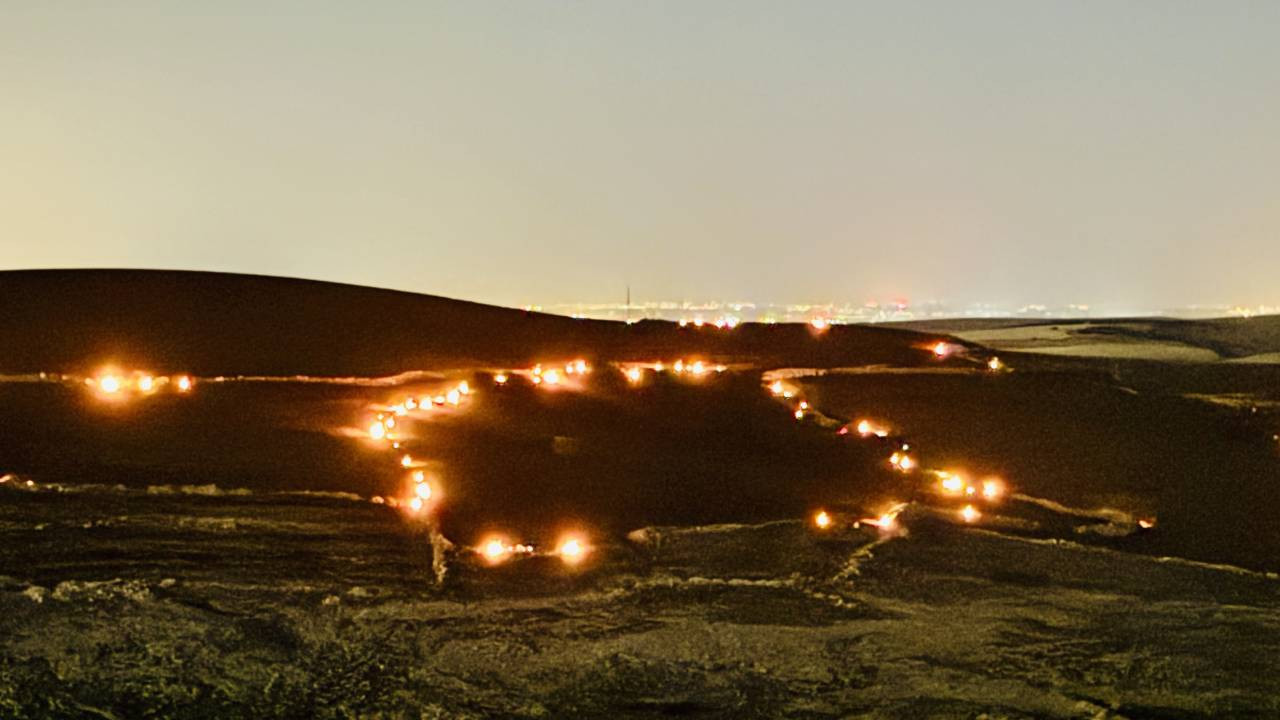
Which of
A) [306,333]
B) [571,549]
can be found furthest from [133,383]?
[571,549]

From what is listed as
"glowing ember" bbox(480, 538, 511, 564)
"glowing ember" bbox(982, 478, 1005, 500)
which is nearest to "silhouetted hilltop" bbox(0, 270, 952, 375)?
"glowing ember" bbox(982, 478, 1005, 500)

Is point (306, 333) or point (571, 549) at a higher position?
point (306, 333)

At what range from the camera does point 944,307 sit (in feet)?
148

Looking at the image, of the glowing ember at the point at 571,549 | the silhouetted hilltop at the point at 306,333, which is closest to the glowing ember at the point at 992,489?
the glowing ember at the point at 571,549

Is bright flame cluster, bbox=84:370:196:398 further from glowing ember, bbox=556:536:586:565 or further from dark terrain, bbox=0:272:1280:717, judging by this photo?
glowing ember, bbox=556:536:586:565

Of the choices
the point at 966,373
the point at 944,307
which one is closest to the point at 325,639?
the point at 966,373

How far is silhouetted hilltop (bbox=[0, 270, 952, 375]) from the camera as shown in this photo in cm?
1115

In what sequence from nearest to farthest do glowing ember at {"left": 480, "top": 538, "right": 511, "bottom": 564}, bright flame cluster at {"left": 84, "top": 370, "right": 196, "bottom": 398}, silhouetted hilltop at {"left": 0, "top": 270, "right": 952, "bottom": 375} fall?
glowing ember at {"left": 480, "top": 538, "right": 511, "bottom": 564} → bright flame cluster at {"left": 84, "top": 370, "right": 196, "bottom": 398} → silhouetted hilltop at {"left": 0, "top": 270, "right": 952, "bottom": 375}

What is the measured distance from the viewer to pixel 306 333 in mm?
12641

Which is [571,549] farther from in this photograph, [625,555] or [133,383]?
[133,383]

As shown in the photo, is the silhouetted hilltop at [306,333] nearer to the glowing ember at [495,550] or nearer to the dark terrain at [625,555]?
the dark terrain at [625,555]

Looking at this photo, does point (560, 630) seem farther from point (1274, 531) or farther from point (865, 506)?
point (1274, 531)

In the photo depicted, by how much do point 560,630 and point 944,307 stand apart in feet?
141

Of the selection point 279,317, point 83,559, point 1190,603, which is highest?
point 279,317
